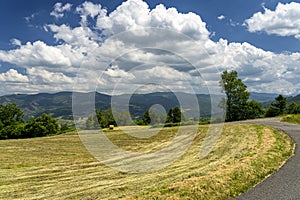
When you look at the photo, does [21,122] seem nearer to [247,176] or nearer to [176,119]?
[176,119]

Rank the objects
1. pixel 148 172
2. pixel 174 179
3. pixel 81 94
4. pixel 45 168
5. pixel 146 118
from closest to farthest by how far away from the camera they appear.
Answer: pixel 174 179 → pixel 148 172 → pixel 81 94 → pixel 45 168 → pixel 146 118

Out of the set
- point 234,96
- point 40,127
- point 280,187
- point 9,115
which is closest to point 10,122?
point 9,115

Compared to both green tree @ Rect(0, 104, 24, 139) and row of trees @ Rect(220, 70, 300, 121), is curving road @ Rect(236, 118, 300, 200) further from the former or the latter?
green tree @ Rect(0, 104, 24, 139)

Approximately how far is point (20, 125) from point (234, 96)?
208ft

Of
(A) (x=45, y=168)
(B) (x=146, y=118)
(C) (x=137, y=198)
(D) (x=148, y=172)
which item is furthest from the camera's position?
(B) (x=146, y=118)

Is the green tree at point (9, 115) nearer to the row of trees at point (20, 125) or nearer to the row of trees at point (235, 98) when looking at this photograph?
the row of trees at point (20, 125)

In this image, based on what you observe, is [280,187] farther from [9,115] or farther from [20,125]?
[9,115]

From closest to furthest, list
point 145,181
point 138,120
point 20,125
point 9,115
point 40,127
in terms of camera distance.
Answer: point 145,181
point 20,125
point 40,127
point 9,115
point 138,120

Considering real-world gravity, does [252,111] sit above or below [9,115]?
above

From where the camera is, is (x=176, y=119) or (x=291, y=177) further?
(x=176, y=119)

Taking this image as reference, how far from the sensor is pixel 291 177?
405 inches

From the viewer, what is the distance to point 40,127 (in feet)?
269

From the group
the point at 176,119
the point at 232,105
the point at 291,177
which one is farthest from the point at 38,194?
the point at 176,119

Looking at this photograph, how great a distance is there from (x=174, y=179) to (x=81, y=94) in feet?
27.1
